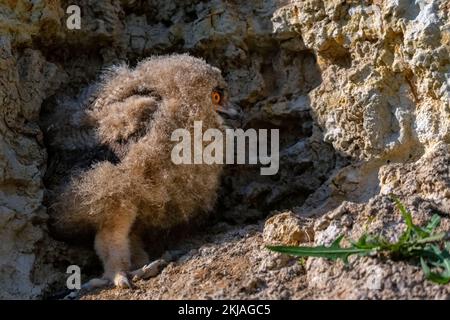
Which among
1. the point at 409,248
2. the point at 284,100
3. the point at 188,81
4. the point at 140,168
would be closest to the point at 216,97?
the point at 188,81

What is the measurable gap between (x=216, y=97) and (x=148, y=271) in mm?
1140

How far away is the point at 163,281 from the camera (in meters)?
3.78

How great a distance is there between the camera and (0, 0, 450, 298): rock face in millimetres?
3928

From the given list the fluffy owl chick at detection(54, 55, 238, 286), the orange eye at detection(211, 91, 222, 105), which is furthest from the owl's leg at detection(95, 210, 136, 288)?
the orange eye at detection(211, 91, 222, 105)

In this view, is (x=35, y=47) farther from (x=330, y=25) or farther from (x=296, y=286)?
(x=296, y=286)

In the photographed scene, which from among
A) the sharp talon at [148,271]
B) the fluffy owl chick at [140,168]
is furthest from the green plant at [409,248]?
the fluffy owl chick at [140,168]

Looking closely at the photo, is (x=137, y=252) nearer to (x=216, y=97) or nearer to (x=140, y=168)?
(x=140, y=168)

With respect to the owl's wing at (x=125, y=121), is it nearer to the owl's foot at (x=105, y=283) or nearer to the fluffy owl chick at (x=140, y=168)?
the fluffy owl chick at (x=140, y=168)

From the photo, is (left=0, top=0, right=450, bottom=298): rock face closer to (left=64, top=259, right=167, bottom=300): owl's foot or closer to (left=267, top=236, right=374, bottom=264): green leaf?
(left=267, top=236, right=374, bottom=264): green leaf

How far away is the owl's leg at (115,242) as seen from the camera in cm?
400

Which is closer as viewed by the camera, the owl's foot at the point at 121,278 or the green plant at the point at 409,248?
the green plant at the point at 409,248

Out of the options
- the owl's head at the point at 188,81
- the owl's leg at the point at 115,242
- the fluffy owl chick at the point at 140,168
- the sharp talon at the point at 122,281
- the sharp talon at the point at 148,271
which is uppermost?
the owl's head at the point at 188,81

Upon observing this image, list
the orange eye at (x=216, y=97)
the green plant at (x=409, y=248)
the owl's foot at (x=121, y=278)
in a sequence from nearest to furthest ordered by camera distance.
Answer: the green plant at (x=409, y=248), the owl's foot at (x=121, y=278), the orange eye at (x=216, y=97)

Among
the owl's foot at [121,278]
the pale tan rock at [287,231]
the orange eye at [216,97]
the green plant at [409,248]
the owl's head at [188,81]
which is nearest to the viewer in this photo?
the green plant at [409,248]
